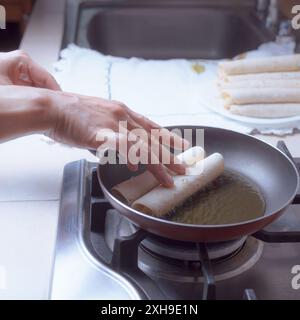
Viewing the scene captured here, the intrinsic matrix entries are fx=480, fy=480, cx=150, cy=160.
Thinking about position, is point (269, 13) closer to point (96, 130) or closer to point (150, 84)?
point (150, 84)

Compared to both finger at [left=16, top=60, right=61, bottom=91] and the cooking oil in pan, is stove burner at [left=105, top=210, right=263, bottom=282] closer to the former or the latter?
the cooking oil in pan

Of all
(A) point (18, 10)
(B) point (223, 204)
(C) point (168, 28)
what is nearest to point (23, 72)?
(B) point (223, 204)

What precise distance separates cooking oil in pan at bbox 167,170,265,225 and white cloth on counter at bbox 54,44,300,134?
0.26 m

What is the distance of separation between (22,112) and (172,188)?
0.22 meters

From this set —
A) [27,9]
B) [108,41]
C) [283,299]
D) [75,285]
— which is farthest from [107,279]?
[27,9]

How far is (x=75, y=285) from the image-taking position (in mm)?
526

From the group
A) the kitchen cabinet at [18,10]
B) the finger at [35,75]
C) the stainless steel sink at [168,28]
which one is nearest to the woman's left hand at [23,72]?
the finger at [35,75]

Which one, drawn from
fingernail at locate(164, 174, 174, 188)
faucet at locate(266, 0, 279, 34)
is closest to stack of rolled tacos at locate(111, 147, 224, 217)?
fingernail at locate(164, 174, 174, 188)

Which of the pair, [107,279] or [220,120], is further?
[220,120]

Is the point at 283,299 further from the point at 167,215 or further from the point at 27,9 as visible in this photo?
the point at 27,9

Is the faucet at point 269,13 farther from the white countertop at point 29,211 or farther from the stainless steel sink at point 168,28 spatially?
the white countertop at point 29,211

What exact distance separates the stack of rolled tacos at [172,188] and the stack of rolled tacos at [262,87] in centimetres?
29

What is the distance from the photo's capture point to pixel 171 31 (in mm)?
1543
